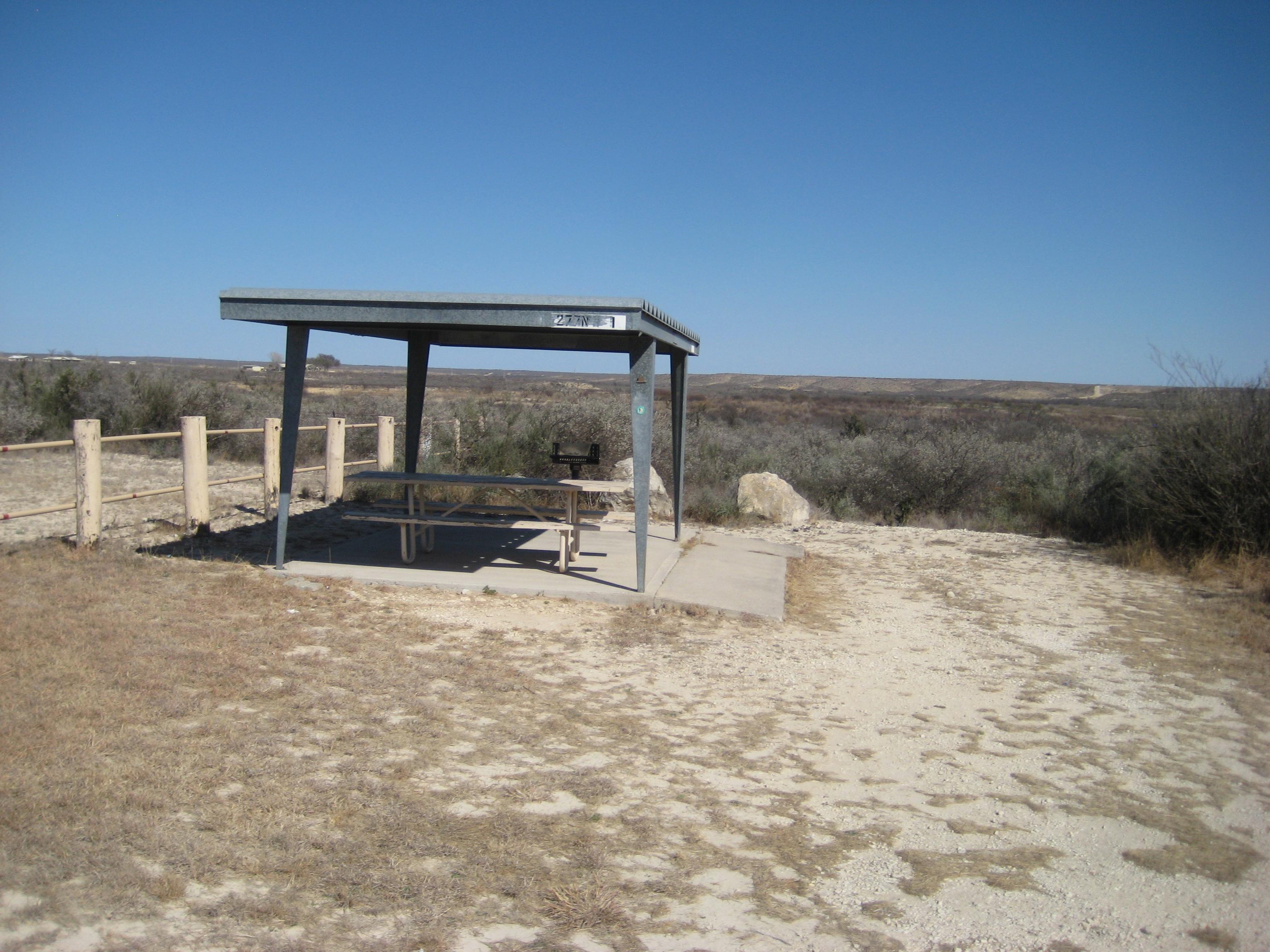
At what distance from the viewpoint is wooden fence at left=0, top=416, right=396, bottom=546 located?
8.82 metres

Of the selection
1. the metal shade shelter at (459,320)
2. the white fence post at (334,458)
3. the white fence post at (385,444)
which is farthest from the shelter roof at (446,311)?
the white fence post at (385,444)

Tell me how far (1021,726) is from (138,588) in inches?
268

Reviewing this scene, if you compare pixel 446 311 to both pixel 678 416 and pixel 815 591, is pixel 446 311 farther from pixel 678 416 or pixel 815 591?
pixel 815 591

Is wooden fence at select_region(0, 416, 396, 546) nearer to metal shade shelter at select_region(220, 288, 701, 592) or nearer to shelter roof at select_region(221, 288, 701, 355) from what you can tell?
metal shade shelter at select_region(220, 288, 701, 592)

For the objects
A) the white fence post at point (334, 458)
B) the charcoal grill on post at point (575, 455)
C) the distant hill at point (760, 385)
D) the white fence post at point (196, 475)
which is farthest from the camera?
the distant hill at point (760, 385)

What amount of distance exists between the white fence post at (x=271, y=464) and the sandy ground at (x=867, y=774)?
4455 millimetres

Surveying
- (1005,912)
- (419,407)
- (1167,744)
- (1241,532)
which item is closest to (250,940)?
(1005,912)

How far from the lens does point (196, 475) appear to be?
10.4m

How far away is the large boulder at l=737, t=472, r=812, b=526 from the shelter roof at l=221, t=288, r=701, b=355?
6367 mm

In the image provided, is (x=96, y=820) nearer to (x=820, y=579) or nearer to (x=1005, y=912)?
(x=1005, y=912)

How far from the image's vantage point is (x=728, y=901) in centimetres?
352

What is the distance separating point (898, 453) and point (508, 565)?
1014 centimetres

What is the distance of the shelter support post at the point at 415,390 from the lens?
11336 millimetres

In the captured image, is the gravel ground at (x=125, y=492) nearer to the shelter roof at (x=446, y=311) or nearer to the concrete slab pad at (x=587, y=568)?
the concrete slab pad at (x=587, y=568)
